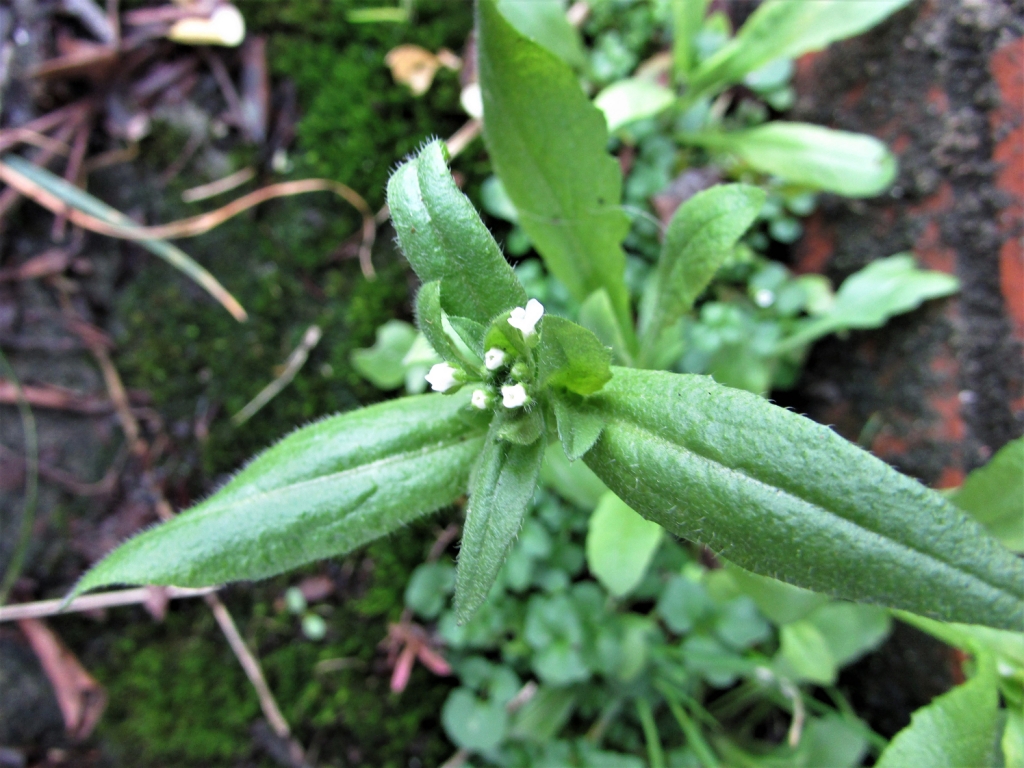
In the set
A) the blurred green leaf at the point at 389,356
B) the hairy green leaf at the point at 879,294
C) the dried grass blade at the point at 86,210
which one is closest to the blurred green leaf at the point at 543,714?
the blurred green leaf at the point at 389,356

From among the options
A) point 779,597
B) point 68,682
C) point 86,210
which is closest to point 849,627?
point 779,597

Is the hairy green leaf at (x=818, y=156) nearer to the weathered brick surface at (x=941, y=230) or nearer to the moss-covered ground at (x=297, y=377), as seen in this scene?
the weathered brick surface at (x=941, y=230)

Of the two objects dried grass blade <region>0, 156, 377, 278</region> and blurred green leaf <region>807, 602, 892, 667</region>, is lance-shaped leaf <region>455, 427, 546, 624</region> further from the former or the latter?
dried grass blade <region>0, 156, 377, 278</region>

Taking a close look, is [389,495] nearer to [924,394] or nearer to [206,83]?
[924,394]

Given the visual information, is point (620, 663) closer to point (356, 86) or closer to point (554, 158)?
point (554, 158)

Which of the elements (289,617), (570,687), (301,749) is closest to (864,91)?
(570,687)

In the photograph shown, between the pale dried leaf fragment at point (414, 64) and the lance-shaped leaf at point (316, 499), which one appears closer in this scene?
the lance-shaped leaf at point (316, 499)
